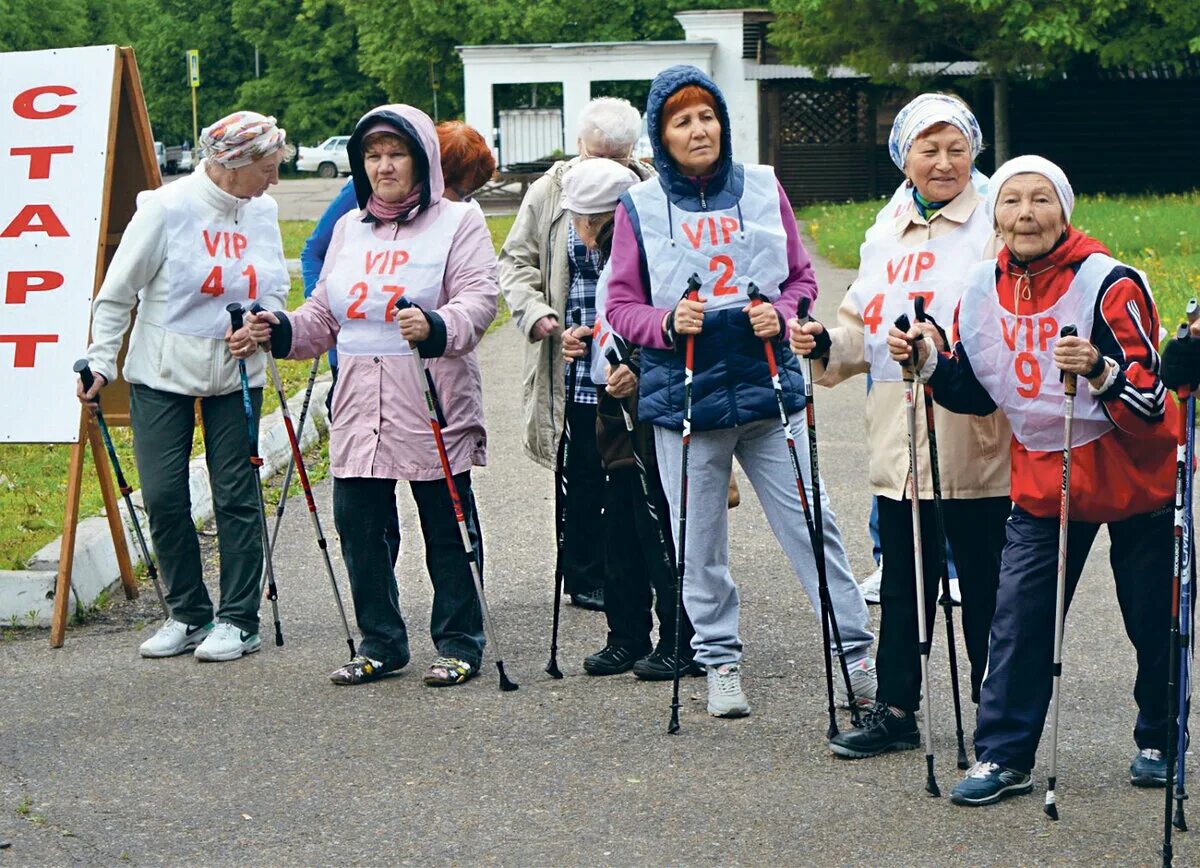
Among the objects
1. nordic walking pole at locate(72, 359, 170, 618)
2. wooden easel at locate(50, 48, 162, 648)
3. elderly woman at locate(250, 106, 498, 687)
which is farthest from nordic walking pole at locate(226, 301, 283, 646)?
wooden easel at locate(50, 48, 162, 648)

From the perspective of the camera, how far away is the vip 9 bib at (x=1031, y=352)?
4.67 metres

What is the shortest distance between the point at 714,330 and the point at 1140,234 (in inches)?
693

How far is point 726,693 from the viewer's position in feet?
18.9

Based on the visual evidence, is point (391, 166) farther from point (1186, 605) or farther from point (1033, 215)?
point (1186, 605)

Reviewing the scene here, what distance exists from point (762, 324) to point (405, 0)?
5094cm

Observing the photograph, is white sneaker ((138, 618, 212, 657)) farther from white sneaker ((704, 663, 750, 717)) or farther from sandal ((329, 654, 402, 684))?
white sneaker ((704, 663, 750, 717))

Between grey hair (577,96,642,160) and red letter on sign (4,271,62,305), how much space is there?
240 centimetres

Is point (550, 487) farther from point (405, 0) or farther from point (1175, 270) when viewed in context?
point (405, 0)

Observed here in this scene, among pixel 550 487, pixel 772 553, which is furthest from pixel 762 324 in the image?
pixel 550 487

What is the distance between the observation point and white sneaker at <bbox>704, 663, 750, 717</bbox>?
5754 millimetres

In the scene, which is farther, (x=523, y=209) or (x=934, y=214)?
(x=523, y=209)

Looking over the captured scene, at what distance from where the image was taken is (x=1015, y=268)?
189 inches

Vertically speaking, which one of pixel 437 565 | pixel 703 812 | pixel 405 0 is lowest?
pixel 703 812

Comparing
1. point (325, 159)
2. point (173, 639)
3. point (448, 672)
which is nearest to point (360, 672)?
point (448, 672)
